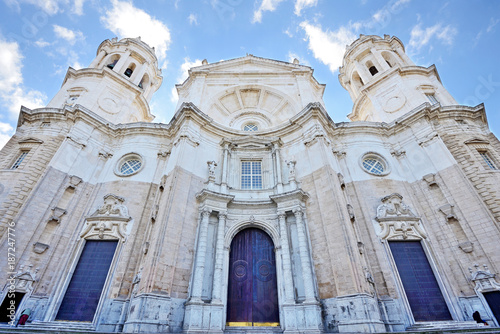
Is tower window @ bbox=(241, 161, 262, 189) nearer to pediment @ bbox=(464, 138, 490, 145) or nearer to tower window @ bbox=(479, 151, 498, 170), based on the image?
pediment @ bbox=(464, 138, 490, 145)

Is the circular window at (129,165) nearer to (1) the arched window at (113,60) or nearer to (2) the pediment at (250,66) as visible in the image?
(2) the pediment at (250,66)

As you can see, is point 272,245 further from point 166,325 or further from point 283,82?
point 283,82

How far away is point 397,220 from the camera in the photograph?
15.4 metres

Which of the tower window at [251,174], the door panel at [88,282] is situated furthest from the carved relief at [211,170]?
the door panel at [88,282]

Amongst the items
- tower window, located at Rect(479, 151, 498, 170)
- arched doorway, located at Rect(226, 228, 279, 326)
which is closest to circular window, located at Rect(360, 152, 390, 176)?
tower window, located at Rect(479, 151, 498, 170)

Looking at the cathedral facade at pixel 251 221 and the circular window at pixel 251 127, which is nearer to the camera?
the cathedral facade at pixel 251 221

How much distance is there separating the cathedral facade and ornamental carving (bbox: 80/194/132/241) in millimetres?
84

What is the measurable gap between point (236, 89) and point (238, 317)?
18.5 m

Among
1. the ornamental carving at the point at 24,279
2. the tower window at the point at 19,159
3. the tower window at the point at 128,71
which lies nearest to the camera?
the ornamental carving at the point at 24,279

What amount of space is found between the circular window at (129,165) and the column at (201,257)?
6.78 m

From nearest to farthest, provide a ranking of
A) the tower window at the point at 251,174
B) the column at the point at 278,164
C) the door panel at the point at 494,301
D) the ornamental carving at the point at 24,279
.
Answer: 1. the door panel at the point at 494,301
2. the ornamental carving at the point at 24,279
3. the column at the point at 278,164
4. the tower window at the point at 251,174

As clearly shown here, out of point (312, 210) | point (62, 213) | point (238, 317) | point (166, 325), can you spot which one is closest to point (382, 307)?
point (312, 210)

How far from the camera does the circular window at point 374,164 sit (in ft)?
60.1

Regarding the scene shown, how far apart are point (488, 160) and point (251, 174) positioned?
52.5ft
